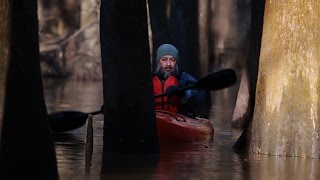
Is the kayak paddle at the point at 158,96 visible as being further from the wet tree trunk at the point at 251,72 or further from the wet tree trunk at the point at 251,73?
the wet tree trunk at the point at 251,73

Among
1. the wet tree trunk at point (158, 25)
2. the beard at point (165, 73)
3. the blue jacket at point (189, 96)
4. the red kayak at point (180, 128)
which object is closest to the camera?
the red kayak at point (180, 128)

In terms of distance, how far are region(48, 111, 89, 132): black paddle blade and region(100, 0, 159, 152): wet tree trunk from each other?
3000 millimetres

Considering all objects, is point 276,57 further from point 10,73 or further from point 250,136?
point 10,73

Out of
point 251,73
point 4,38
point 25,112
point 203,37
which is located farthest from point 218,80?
point 203,37

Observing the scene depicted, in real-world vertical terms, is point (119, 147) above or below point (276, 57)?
below

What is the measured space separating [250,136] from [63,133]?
4275 millimetres

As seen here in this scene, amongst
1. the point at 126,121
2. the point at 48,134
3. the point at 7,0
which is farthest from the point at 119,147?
the point at 7,0

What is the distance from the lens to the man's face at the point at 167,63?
19156 mm

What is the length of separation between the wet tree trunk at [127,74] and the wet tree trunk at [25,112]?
10.4ft

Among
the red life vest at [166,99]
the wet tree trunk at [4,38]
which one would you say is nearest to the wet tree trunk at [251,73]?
the red life vest at [166,99]

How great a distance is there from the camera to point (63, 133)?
19.8 m

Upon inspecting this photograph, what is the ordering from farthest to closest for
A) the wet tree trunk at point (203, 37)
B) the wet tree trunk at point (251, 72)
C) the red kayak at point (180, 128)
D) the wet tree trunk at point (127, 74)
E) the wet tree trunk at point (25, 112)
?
the wet tree trunk at point (203, 37)
the wet tree trunk at point (251, 72)
the red kayak at point (180, 128)
the wet tree trunk at point (127, 74)
the wet tree trunk at point (25, 112)

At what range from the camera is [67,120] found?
18484 mm

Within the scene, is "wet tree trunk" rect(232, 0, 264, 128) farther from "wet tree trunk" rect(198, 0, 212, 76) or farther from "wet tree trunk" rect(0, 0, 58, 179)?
"wet tree trunk" rect(0, 0, 58, 179)
